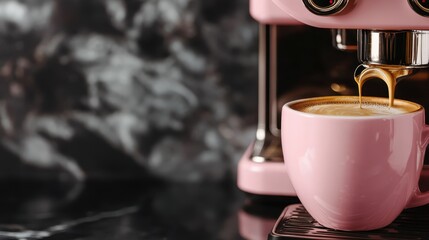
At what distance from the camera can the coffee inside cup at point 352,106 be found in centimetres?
61

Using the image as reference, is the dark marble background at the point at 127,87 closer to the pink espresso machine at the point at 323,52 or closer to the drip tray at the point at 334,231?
the pink espresso machine at the point at 323,52

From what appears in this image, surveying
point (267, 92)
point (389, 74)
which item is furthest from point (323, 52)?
point (389, 74)

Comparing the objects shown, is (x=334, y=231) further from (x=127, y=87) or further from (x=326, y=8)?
(x=127, y=87)

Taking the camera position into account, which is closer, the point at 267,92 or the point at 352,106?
the point at 352,106

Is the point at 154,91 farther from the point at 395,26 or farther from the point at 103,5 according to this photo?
the point at 395,26

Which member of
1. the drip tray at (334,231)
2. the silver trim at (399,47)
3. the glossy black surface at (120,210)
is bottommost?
the glossy black surface at (120,210)

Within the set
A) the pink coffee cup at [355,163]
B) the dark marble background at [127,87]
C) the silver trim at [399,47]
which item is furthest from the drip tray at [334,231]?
the dark marble background at [127,87]

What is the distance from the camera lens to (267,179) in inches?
27.5

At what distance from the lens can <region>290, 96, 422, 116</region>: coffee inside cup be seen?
0.61m

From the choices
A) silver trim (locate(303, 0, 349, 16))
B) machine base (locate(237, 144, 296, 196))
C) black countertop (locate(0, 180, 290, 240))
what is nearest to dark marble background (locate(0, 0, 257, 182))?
black countertop (locate(0, 180, 290, 240))

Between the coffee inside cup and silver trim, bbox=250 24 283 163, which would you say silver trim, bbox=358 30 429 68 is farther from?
silver trim, bbox=250 24 283 163

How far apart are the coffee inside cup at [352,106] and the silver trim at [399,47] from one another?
4 centimetres

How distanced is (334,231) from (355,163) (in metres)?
0.07

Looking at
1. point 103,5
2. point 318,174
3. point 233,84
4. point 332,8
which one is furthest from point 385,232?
point 103,5
